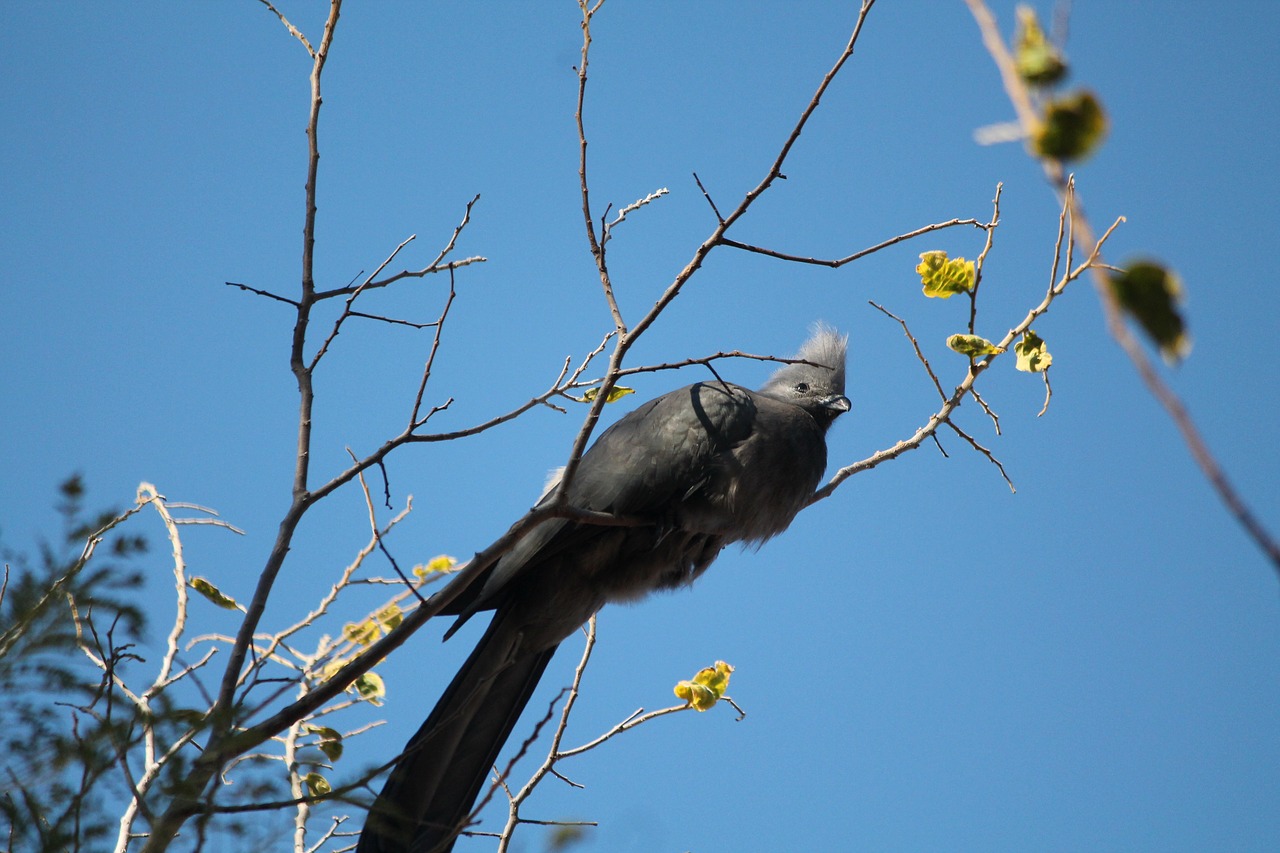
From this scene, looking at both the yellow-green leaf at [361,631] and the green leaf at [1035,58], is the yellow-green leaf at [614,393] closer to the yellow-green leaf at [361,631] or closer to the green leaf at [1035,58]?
the yellow-green leaf at [361,631]

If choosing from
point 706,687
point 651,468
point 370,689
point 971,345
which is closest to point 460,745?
point 370,689

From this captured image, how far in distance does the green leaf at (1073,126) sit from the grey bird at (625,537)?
11.1 feet

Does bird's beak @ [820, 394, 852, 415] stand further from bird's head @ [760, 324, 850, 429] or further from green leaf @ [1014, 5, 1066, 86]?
green leaf @ [1014, 5, 1066, 86]

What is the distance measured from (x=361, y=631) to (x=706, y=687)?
4.63 ft

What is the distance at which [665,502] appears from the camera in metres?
4.43

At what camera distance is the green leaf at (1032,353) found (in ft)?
12.5

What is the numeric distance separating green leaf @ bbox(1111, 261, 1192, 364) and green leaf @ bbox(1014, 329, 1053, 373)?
Result: 3.08 m

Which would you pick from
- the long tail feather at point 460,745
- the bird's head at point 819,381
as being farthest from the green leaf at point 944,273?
the long tail feather at point 460,745

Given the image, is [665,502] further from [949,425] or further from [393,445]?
[393,445]

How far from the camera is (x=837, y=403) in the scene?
5.26 m

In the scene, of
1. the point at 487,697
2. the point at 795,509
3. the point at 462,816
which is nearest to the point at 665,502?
the point at 795,509

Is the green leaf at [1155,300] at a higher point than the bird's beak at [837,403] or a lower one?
lower

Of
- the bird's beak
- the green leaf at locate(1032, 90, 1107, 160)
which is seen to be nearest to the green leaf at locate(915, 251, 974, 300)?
the bird's beak

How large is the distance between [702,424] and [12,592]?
9.20ft
